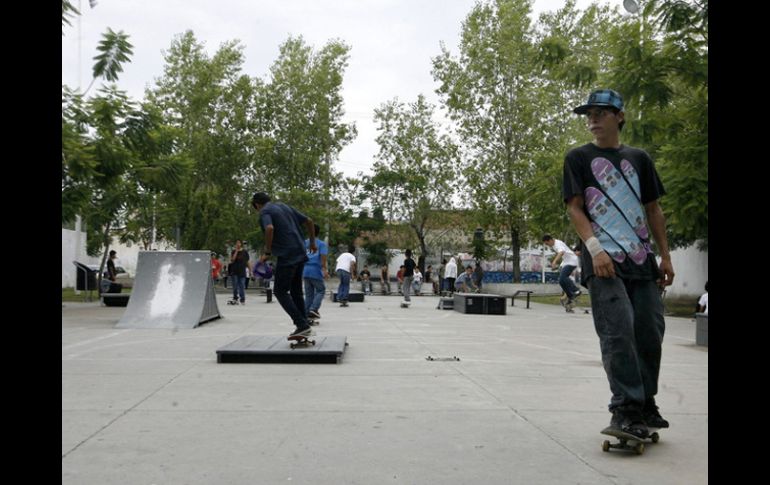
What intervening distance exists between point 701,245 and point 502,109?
11448 mm

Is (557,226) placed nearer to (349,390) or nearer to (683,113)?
(683,113)

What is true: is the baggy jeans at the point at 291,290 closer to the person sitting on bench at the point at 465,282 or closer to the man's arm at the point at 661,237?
the man's arm at the point at 661,237

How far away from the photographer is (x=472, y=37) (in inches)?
1422

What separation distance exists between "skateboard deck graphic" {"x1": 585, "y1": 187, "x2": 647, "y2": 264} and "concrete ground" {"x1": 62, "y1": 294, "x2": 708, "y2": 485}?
3.49ft

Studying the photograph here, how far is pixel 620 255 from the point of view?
4.08 meters

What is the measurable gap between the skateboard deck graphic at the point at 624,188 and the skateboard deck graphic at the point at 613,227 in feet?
0.12

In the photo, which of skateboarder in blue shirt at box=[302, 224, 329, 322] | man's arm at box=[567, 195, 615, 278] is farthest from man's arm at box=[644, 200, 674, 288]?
skateboarder in blue shirt at box=[302, 224, 329, 322]

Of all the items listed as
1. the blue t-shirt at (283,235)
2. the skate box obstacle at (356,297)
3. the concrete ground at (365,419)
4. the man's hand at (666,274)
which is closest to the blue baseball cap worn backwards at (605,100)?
the man's hand at (666,274)

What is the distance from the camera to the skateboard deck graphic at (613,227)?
4094mm

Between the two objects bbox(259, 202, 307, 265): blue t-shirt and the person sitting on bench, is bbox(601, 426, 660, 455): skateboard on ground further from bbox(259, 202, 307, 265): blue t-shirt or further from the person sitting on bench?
the person sitting on bench

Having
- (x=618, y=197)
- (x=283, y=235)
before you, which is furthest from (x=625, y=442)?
(x=283, y=235)

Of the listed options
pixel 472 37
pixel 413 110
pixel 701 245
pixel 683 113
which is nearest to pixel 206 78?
pixel 413 110

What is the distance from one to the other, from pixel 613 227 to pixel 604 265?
0.26 metres

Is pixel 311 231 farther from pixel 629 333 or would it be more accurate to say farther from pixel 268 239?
pixel 629 333
